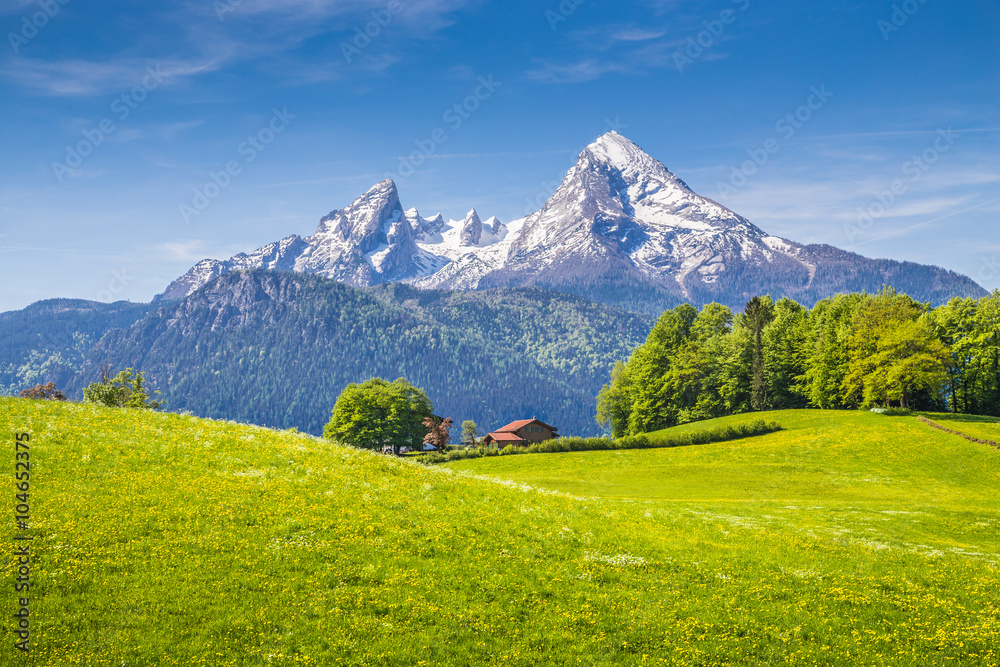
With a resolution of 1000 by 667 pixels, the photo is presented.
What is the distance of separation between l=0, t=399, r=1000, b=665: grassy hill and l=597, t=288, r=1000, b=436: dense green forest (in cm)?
5267

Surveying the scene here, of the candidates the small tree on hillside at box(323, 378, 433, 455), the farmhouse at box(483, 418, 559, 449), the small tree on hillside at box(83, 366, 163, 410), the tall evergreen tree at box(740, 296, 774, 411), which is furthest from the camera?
the farmhouse at box(483, 418, 559, 449)

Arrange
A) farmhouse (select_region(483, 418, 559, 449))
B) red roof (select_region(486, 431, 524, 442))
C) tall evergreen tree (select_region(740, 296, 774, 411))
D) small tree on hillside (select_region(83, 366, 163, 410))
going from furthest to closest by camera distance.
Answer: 1. farmhouse (select_region(483, 418, 559, 449))
2. red roof (select_region(486, 431, 524, 442))
3. tall evergreen tree (select_region(740, 296, 774, 411))
4. small tree on hillside (select_region(83, 366, 163, 410))

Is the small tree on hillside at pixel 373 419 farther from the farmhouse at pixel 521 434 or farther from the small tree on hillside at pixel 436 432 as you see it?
the farmhouse at pixel 521 434

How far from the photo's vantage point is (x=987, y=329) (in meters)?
86.6

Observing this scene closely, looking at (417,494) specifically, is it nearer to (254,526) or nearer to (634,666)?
(254,526)

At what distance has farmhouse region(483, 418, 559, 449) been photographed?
7367 inches

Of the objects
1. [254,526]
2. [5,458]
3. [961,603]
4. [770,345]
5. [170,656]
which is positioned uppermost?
[770,345]

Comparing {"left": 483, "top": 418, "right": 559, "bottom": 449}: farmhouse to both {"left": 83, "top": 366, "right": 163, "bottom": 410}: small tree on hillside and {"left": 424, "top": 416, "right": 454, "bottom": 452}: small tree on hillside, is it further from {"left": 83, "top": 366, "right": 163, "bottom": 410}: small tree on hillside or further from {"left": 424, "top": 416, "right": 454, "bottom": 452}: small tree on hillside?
{"left": 83, "top": 366, "right": 163, "bottom": 410}: small tree on hillside

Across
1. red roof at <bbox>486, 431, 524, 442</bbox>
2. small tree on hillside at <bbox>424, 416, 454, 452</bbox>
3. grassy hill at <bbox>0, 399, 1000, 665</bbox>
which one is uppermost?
grassy hill at <bbox>0, 399, 1000, 665</bbox>

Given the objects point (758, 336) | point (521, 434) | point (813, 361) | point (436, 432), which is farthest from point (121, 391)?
point (813, 361)

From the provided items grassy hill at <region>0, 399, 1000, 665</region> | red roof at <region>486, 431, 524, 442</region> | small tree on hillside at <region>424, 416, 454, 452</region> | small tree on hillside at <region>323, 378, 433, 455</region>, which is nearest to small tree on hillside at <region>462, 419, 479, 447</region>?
red roof at <region>486, 431, 524, 442</region>

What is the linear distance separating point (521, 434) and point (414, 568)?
568 ft

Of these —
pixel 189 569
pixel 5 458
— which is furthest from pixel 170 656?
pixel 5 458

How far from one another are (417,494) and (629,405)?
9774 cm
